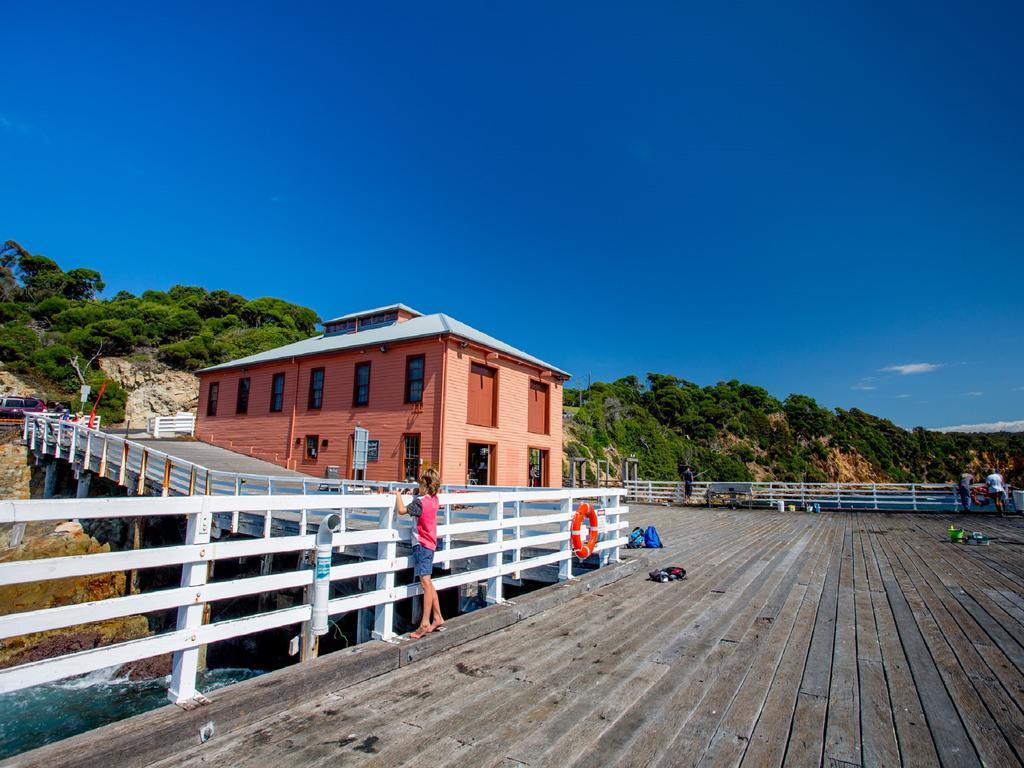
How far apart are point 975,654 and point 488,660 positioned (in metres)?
4.37

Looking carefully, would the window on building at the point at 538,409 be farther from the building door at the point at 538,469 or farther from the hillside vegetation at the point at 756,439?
the hillside vegetation at the point at 756,439

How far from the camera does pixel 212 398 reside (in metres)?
28.2

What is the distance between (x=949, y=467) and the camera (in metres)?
61.6

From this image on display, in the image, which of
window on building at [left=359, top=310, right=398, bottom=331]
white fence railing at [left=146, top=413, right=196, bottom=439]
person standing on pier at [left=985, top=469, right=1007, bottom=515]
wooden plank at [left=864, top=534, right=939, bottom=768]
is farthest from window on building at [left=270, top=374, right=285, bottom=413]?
person standing on pier at [left=985, top=469, right=1007, bottom=515]

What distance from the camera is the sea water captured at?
8227 mm

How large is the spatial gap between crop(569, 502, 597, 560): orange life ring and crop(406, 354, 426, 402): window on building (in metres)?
12.6

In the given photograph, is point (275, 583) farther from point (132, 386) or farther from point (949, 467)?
point (949, 467)

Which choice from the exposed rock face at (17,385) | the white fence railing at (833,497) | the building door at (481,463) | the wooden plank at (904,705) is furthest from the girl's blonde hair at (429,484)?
the exposed rock face at (17,385)

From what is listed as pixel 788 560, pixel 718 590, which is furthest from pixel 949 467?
pixel 718 590

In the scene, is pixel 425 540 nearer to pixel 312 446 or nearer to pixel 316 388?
pixel 312 446

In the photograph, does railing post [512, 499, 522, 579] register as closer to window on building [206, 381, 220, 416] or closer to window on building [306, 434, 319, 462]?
window on building [306, 434, 319, 462]

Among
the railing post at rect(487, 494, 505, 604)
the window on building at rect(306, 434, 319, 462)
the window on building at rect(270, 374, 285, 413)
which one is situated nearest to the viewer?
the railing post at rect(487, 494, 505, 604)

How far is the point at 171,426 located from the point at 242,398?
830 cm

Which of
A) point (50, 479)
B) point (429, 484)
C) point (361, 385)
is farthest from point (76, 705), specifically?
point (50, 479)
